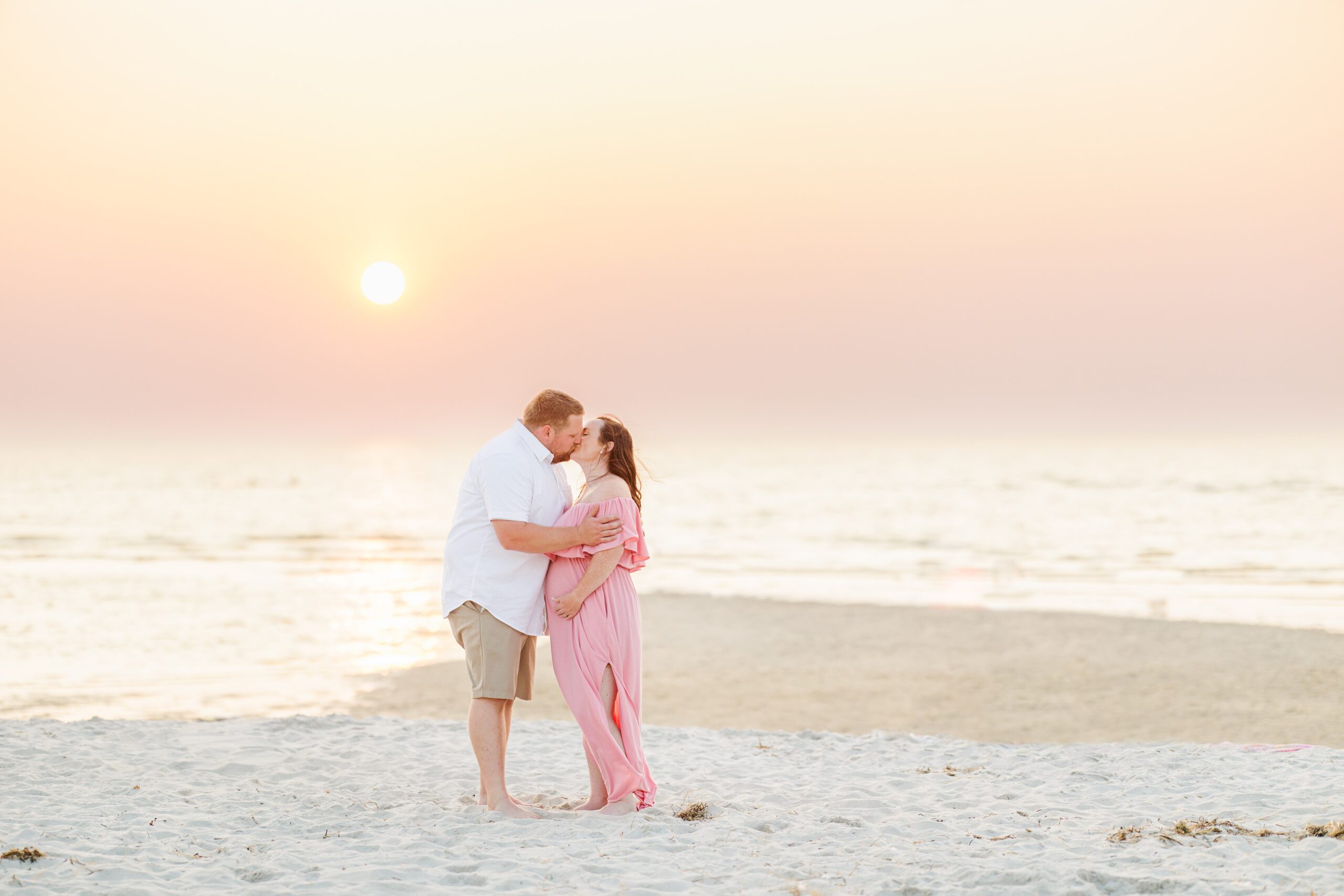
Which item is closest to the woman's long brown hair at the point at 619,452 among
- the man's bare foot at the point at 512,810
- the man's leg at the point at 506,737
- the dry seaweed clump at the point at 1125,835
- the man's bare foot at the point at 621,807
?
the man's leg at the point at 506,737

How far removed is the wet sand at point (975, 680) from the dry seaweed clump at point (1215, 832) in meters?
4.19

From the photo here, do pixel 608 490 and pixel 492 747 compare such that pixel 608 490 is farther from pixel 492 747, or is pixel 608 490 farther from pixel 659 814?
pixel 659 814

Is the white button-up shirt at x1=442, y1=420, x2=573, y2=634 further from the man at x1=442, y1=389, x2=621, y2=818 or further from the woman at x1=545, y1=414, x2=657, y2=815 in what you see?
the woman at x1=545, y1=414, x2=657, y2=815

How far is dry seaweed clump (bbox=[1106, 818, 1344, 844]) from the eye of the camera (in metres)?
4.91

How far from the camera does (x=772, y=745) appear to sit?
767cm

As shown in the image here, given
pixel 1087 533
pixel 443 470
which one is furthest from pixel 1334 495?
pixel 443 470

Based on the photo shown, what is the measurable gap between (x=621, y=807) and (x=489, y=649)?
45.8 inches

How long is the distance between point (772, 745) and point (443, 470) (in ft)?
243

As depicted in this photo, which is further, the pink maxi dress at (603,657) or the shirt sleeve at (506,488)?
the pink maxi dress at (603,657)

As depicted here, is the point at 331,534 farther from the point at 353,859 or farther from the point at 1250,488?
the point at 1250,488

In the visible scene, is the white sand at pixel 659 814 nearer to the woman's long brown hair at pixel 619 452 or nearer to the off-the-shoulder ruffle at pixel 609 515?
the off-the-shoulder ruffle at pixel 609 515

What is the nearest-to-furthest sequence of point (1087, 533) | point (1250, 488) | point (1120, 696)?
point (1120, 696), point (1087, 533), point (1250, 488)

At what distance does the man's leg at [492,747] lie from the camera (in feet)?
18.0

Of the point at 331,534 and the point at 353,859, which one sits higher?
the point at 353,859
